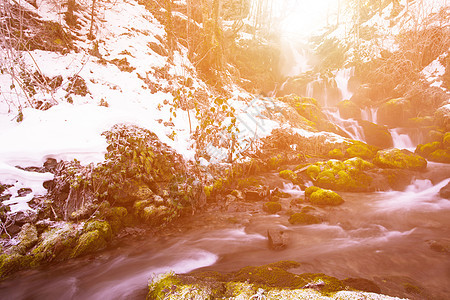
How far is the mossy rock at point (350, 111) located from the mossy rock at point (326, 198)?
12.9m

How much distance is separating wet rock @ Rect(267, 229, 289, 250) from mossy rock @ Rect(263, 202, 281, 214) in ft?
4.91

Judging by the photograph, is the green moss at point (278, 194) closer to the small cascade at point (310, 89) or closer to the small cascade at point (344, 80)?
the small cascade at point (310, 89)

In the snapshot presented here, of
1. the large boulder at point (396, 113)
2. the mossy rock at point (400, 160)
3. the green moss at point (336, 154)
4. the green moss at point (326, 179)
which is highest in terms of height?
the large boulder at point (396, 113)

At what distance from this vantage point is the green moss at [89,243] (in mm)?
3903

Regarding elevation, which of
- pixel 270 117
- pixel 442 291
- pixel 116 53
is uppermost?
pixel 116 53

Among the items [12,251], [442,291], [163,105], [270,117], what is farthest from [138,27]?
[442,291]

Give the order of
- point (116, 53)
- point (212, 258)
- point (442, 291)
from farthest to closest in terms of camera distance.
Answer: point (116, 53) → point (212, 258) → point (442, 291)

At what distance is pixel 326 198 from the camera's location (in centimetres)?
691

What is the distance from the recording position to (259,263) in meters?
3.99

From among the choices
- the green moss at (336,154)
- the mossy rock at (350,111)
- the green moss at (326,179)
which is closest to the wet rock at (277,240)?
the green moss at (326,179)

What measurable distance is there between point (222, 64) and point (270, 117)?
5.05 meters

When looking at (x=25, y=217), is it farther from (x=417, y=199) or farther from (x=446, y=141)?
(x=446, y=141)

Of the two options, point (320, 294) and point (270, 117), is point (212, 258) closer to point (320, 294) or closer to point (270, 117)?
point (320, 294)

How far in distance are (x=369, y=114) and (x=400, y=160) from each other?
9354mm
